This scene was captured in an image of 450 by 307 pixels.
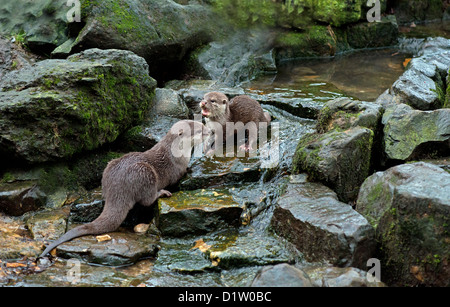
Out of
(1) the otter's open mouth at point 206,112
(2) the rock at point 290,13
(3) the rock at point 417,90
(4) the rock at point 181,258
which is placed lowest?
(4) the rock at point 181,258

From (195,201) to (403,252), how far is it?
6.63 ft

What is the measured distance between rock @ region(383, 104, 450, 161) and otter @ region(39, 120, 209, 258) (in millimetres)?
2239

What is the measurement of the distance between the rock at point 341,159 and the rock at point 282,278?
4.87 ft

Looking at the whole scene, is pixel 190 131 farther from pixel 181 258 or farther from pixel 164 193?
pixel 181 258

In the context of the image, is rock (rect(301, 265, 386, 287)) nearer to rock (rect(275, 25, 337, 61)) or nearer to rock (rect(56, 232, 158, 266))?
rock (rect(56, 232, 158, 266))

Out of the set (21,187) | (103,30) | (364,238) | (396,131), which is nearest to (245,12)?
(103,30)

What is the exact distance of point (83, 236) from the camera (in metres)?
4.14

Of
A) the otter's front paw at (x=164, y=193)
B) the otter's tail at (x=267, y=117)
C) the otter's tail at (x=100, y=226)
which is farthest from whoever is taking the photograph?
the otter's tail at (x=267, y=117)

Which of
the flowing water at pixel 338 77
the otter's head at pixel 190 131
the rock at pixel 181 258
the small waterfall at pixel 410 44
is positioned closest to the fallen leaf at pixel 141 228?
the rock at pixel 181 258

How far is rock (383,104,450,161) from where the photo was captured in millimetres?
4602

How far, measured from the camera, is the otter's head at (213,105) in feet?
18.2

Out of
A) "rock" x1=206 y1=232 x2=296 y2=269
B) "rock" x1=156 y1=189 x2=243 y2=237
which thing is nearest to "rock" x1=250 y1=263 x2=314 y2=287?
"rock" x1=206 y1=232 x2=296 y2=269

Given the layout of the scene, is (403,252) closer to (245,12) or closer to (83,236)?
(83,236)

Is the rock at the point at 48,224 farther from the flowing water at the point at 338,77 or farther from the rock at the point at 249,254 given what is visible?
the flowing water at the point at 338,77
